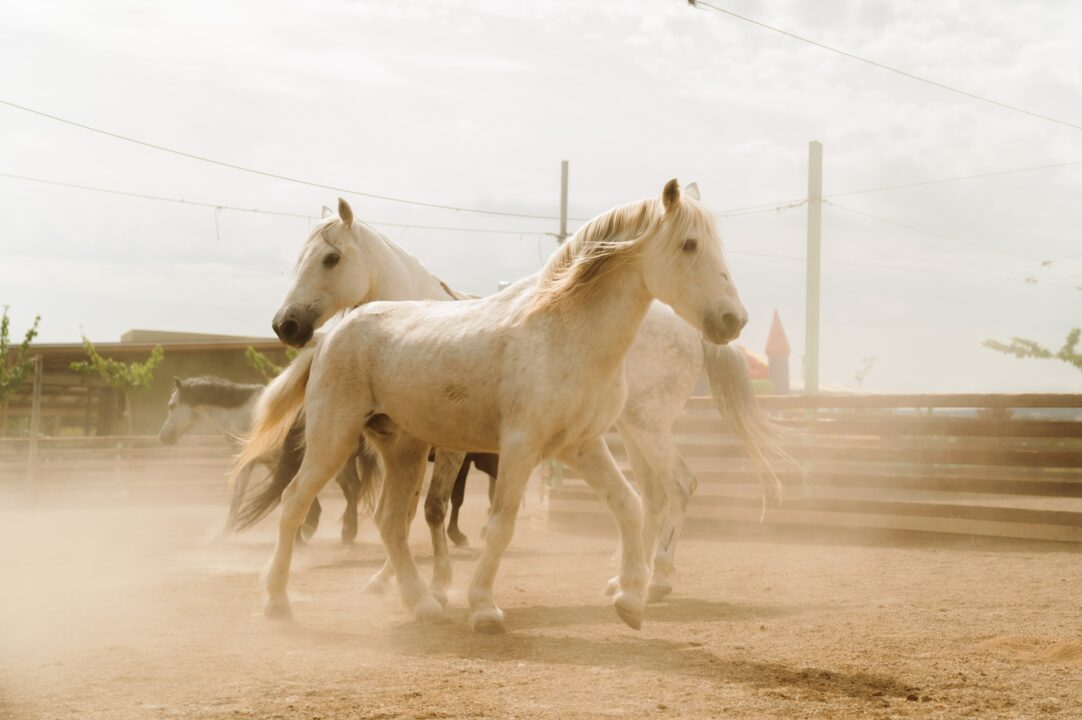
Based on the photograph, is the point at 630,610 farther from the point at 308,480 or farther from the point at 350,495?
the point at 350,495

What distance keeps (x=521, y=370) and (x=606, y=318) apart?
473mm

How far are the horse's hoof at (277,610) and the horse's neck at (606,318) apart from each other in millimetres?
2109

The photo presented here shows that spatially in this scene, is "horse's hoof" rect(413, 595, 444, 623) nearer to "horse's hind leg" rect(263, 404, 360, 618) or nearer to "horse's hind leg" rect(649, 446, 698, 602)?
"horse's hind leg" rect(263, 404, 360, 618)

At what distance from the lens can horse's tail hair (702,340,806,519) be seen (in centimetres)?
771

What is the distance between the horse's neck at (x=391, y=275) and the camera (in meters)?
6.61

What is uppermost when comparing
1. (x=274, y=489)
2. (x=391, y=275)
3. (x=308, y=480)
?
(x=391, y=275)

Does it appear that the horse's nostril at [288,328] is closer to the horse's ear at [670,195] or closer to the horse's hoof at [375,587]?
the horse's hoof at [375,587]

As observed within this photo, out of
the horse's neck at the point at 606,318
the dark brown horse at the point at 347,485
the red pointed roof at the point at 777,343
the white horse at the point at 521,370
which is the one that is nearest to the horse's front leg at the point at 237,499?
the dark brown horse at the point at 347,485

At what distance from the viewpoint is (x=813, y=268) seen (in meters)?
14.2

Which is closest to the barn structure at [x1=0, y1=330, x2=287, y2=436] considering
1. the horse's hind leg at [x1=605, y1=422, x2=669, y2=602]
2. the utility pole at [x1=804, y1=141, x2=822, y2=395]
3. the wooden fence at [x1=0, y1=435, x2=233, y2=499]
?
the wooden fence at [x1=0, y1=435, x2=233, y2=499]

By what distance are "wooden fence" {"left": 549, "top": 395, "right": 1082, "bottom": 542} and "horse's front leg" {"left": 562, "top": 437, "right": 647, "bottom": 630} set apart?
407 centimetres

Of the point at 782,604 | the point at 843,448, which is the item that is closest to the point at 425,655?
the point at 782,604

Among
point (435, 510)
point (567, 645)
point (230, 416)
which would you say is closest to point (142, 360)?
point (230, 416)

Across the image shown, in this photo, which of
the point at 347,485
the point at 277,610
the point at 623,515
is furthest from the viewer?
the point at 347,485
